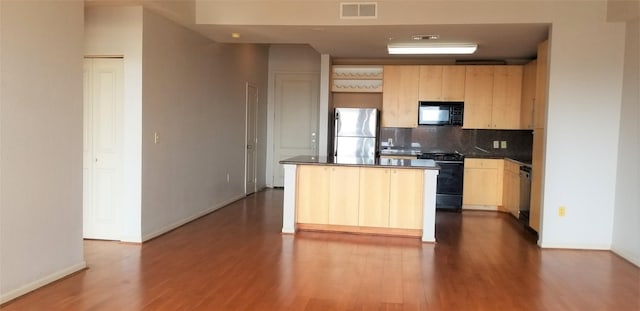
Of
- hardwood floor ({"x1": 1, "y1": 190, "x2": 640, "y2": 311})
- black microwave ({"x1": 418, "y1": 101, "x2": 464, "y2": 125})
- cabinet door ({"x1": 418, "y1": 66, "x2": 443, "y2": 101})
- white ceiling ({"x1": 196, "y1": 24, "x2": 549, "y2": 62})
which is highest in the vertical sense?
white ceiling ({"x1": 196, "y1": 24, "x2": 549, "y2": 62})

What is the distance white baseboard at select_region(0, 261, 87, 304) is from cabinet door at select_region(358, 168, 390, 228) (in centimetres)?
293

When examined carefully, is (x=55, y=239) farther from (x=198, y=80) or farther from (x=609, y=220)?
(x=609, y=220)

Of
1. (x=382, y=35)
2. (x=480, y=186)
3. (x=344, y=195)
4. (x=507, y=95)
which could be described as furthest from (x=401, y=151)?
(x=344, y=195)

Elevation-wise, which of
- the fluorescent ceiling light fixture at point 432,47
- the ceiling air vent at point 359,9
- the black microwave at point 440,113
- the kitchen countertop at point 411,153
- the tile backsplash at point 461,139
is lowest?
the kitchen countertop at point 411,153

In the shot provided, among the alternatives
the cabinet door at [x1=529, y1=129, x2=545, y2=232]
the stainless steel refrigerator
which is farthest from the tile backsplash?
the cabinet door at [x1=529, y1=129, x2=545, y2=232]

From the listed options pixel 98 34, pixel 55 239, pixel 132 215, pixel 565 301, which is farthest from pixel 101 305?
pixel 565 301

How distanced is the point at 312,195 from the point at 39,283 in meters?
2.92

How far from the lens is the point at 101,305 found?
10.5 feet

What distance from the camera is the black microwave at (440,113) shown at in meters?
7.52

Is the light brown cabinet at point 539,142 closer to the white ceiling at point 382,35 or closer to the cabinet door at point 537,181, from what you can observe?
the cabinet door at point 537,181

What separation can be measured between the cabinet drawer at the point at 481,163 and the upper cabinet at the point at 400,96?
1008 mm

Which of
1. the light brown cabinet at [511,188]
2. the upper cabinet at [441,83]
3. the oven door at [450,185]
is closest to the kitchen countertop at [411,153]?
the light brown cabinet at [511,188]

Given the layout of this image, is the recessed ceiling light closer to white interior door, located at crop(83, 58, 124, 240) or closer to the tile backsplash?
the tile backsplash

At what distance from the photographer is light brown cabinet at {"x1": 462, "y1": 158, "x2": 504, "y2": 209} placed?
731 cm
